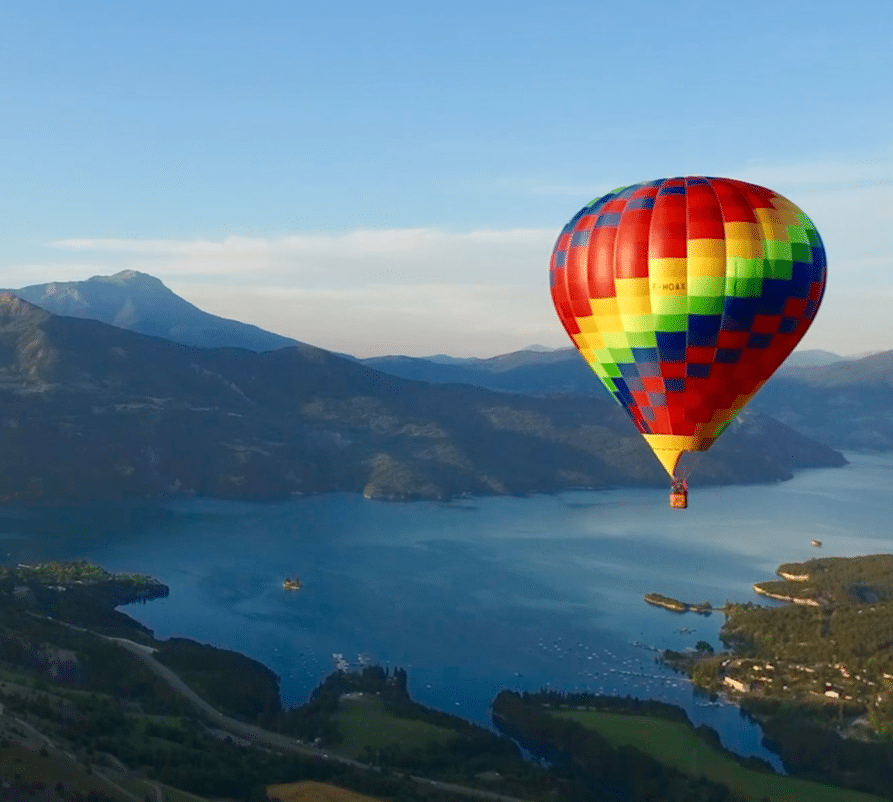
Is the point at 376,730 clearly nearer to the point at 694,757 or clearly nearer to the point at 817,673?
the point at 694,757

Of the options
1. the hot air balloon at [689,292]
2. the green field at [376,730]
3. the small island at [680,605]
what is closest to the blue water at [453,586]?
the small island at [680,605]

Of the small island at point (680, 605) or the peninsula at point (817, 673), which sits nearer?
the peninsula at point (817, 673)

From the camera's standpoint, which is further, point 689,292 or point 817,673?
point 817,673

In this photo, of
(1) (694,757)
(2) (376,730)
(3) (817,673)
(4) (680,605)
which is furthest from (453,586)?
(1) (694,757)

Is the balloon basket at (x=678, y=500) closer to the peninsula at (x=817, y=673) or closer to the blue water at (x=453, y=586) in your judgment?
the peninsula at (x=817, y=673)

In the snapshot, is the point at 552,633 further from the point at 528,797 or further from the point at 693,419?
the point at 693,419

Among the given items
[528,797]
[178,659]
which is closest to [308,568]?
[178,659]
